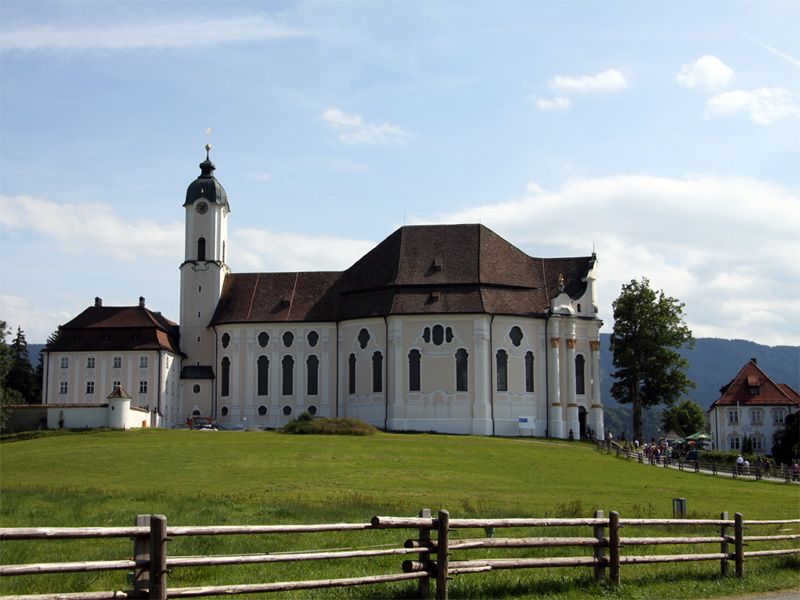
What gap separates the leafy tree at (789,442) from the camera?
72875 millimetres

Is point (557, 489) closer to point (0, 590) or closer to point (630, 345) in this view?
point (0, 590)

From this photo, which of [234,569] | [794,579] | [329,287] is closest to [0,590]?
[234,569]

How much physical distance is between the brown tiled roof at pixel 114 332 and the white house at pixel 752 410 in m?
48.0

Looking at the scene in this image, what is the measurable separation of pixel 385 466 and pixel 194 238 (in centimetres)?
4343

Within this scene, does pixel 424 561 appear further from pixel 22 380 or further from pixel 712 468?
pixel 22 380

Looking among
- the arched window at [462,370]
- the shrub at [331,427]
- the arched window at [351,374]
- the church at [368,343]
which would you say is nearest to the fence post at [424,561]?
the shrub at [331,427]

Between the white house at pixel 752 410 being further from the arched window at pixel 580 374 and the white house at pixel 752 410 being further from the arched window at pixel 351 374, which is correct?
the arched window at pixel 351 374

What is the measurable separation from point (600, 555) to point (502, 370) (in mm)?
58708

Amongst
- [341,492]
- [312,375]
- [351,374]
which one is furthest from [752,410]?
[341,492]

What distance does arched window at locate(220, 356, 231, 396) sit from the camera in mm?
81900

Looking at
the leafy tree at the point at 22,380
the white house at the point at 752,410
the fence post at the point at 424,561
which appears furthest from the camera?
the leafy tree at the point at 22,380

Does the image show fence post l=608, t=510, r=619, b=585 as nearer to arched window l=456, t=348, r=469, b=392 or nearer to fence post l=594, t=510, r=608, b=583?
fence post l=594, t=510, r=608, b=583

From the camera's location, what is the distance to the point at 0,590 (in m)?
15.6

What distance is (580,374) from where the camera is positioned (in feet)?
259
